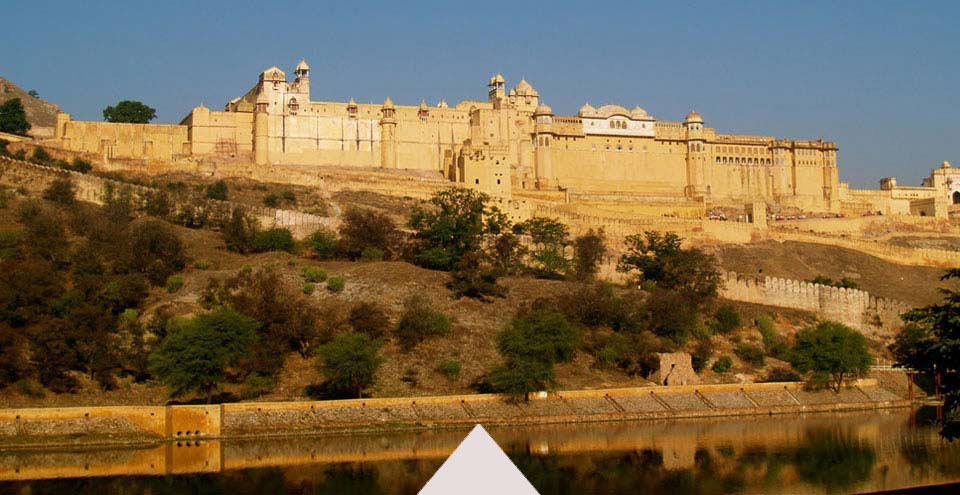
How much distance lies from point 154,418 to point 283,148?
132 ft

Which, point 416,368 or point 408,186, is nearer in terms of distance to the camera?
point 416,368

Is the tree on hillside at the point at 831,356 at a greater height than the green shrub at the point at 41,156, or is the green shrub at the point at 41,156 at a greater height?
the green shrub at the point at 41,156

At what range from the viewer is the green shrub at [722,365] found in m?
42.8

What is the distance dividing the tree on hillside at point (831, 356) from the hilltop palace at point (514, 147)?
29733mm

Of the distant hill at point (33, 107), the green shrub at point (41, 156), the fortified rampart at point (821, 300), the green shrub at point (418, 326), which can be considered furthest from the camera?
the distant hill at point (33, 107)

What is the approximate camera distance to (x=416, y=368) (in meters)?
38.7

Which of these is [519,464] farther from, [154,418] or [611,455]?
[154,418]

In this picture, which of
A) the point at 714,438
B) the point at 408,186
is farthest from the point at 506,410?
the point at 408,186

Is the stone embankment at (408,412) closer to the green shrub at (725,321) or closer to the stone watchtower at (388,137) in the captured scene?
the green shrub at (725,321)

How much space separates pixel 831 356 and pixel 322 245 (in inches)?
878

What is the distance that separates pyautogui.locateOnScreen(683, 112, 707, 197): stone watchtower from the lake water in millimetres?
45638

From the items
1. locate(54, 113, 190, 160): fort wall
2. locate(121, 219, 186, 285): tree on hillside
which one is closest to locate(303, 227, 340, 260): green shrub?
locate(121, 219, 186, 285): tree on hillside

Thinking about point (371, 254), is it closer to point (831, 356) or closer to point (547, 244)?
point (547, 244)

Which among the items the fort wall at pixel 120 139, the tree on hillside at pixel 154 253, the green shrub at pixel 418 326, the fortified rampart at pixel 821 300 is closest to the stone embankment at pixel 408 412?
the green shrub at pixel 418 326
